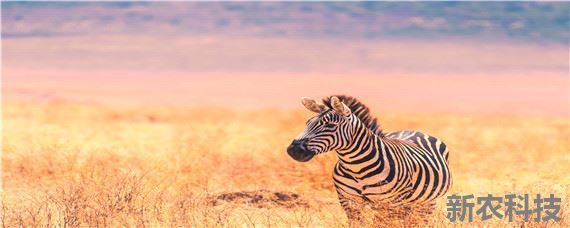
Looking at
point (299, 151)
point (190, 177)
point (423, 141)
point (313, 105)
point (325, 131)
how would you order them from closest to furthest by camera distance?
point (299, 151)
point (325, 131)
point (313, 105)
point (423, 141)
point (190, 177)

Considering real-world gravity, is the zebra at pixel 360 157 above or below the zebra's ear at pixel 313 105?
below

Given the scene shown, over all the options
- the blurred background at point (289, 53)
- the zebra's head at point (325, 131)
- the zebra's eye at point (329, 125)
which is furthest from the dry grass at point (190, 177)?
the blurred background at point (289, 53)

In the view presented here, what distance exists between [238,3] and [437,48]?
64.8 ft

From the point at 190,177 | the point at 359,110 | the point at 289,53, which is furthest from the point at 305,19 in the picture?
the point at 359,110

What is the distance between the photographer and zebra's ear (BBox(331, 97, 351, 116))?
748 cm

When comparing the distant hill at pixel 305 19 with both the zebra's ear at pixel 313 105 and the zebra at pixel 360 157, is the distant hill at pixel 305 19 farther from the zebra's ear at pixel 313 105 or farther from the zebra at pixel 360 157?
the zebra's ear at pixel 313 105

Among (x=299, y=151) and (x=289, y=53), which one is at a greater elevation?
(x=299, y=151)

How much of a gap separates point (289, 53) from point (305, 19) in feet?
30.1

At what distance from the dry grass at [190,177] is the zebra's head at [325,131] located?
714 millimetres

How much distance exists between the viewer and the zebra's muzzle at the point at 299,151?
23.9 ft

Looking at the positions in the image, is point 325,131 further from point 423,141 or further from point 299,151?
point 423,141

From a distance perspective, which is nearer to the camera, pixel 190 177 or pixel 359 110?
pixel 359 110

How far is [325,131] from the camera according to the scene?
7473mm

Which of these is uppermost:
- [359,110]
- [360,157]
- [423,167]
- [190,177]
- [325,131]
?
[359,110]
